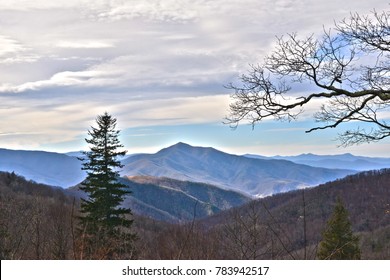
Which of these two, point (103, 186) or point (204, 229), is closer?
point (204, 229)

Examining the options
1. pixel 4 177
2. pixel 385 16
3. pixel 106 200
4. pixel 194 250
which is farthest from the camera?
pixel 4 177

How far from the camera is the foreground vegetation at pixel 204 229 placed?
14.7 feet

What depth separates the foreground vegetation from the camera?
4473 millimetres

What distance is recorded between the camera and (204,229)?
5609 mm

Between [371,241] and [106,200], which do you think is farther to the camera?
[371,241]

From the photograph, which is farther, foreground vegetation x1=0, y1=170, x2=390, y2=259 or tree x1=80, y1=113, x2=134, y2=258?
tree x1=80, y1=113, x2=134, y2=258

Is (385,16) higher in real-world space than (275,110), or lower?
higher

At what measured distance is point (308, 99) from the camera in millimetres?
13547

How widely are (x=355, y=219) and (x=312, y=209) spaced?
19661 mm

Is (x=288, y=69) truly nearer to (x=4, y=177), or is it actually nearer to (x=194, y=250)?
(x=194, y=250)

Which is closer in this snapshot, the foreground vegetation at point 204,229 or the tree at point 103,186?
the foreground vegetation at point 204,229
